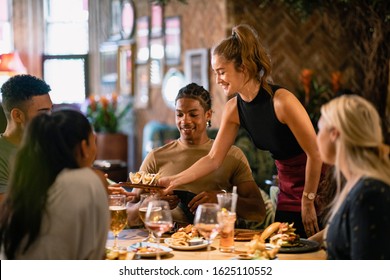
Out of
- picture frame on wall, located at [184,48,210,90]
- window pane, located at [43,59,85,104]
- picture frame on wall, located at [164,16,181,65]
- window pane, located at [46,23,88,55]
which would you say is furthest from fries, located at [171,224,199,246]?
window pane, located at [46,23,88,55]

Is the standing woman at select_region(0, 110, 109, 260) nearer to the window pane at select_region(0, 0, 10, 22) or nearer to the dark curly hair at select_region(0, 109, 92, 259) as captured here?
the dark curly hair at select_region(0, 109, 92, 259)

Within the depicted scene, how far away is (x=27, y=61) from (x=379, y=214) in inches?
369

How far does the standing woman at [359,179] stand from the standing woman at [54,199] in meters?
0.65

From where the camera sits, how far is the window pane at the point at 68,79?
1021 cm

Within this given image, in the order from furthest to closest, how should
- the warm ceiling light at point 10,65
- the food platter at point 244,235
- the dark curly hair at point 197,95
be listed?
1. the warm ceiling light at point 10,65
2. the dark curly hair at point 197,95
3. the food platter at point 244,235

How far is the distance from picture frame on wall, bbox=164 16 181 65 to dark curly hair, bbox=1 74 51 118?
16.4ft

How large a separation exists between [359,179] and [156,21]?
6677mm

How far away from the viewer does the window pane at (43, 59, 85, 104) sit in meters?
10.2

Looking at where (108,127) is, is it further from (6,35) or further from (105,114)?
(6,35)

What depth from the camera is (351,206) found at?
1.86 meters

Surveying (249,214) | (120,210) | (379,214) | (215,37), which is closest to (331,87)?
(215,37)

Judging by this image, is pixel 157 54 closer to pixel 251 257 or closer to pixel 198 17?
pixel 198 17

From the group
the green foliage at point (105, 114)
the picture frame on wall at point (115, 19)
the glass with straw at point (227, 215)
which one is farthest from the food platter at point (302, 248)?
the picture frame on wall at point (115, 19)

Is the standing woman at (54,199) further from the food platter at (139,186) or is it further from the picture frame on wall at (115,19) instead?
the picture frame on wall at (115,19)
